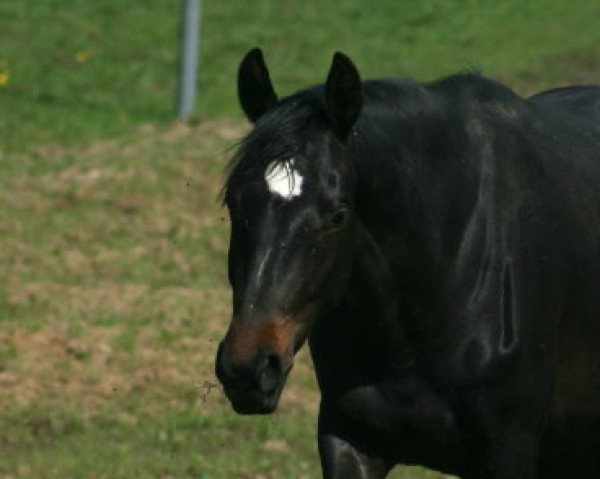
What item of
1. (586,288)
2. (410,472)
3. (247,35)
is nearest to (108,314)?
(410,472)

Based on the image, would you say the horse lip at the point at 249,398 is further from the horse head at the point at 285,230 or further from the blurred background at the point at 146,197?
the blurred background at the point at 146,197

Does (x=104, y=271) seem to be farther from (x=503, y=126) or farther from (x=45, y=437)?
(x=503, y=126)

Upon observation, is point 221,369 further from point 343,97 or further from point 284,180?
point 343,97

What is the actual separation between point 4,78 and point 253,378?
1487 cm

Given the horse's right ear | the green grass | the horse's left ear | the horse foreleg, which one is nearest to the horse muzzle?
the horse's left ear

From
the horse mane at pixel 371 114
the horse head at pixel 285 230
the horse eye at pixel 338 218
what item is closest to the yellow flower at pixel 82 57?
the horse mane at pixel 371 114

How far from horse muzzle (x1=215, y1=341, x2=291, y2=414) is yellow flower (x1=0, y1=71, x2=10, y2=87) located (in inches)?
572

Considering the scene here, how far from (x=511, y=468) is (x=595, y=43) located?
14.5 m

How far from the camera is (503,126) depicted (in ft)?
22.2

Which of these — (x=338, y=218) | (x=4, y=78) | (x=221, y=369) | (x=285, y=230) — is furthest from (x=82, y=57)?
(x=221, y=369)

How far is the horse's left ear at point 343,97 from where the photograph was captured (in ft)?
19.2

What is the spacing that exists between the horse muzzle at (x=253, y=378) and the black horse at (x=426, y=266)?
0.10m

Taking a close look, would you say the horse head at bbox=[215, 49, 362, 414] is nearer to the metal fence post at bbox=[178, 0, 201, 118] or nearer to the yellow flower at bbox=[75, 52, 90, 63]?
the metal fence post at bbox=[178, 0, 201, 118]

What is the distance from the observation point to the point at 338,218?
580 cm
